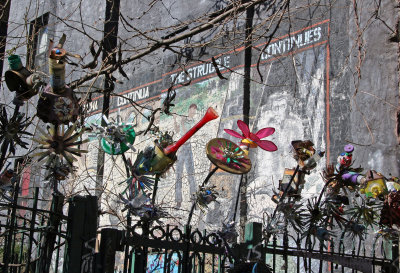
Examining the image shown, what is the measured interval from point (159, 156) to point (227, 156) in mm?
554

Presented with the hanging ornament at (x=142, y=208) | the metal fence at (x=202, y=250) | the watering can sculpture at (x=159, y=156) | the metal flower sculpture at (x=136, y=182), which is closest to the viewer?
the metal fence at (x=202, y=250)

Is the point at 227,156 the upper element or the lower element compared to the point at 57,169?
upper

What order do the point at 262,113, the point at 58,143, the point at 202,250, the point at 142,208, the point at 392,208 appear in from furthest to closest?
the point at 262,113, the point at 392,208, the point at 202,250, the point at 142,208, the point at 58,143

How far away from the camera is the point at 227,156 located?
4.43 metres

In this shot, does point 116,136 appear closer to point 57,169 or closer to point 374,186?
point 57,169

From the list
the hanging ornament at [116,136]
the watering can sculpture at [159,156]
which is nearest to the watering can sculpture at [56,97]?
the hanging ornament at [116,136]

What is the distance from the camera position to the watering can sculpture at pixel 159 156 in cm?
420

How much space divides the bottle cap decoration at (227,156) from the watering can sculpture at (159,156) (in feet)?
0.85

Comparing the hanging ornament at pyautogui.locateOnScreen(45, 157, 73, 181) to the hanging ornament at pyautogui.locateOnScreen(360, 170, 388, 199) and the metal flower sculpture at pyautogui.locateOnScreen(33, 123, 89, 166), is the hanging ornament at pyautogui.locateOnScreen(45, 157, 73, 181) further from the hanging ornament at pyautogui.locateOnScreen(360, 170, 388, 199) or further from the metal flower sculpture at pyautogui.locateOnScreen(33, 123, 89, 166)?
the hanging ornament at pyautogui.locateOnScreen(360, 170, 388, 199)

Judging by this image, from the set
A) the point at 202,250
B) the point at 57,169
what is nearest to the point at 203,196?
the point at 202,250

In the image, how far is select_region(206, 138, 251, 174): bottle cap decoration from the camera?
4.36 m

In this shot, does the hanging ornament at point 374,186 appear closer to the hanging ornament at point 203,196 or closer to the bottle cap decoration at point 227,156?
the bottle cap decoration at point 227,156

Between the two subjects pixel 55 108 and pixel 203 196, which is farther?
pixel 203 196

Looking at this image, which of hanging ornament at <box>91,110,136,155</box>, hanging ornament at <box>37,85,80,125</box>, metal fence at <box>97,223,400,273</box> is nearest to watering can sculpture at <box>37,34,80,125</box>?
hanging ornament at <box>37,85,80,125</box>
